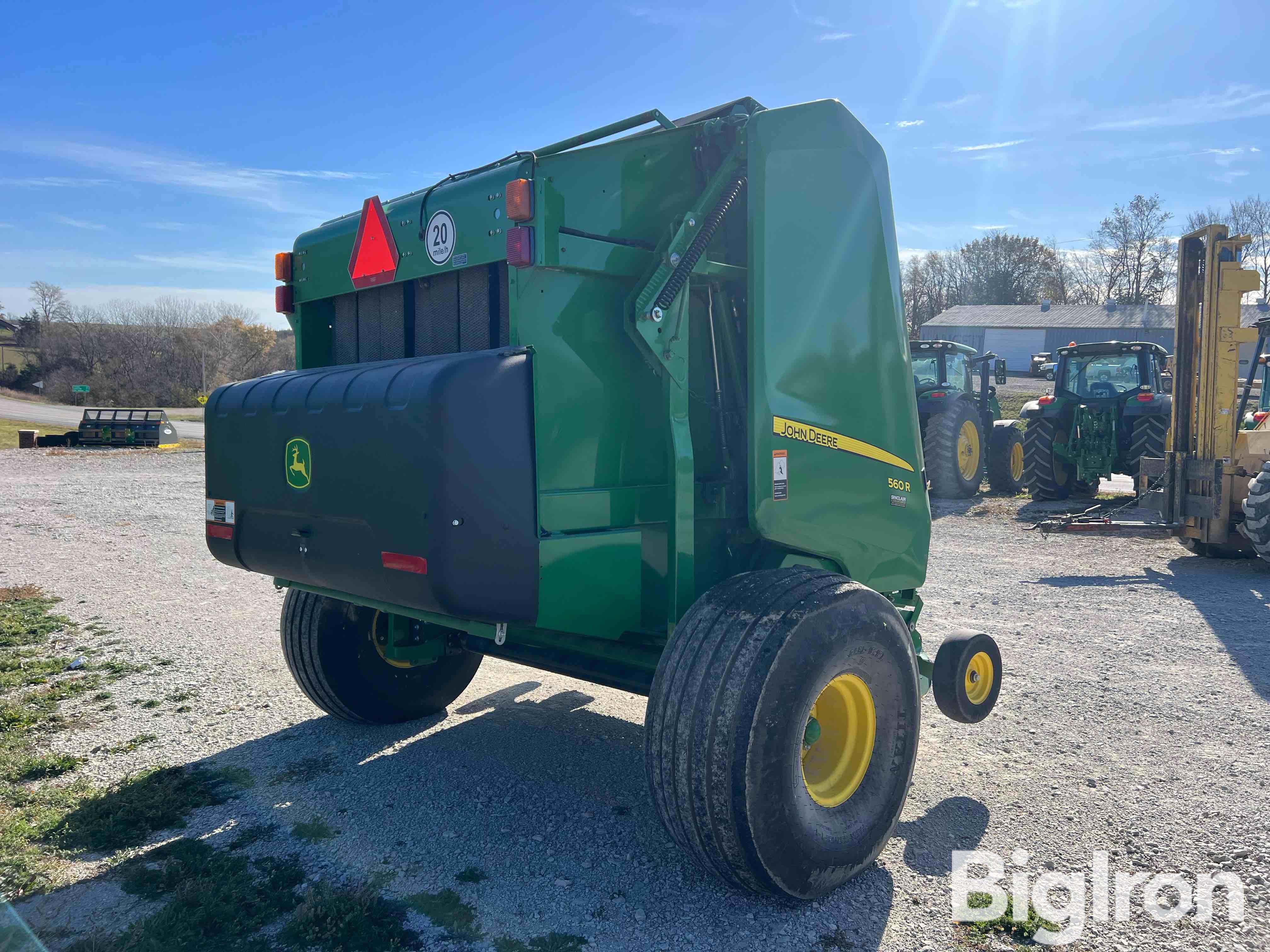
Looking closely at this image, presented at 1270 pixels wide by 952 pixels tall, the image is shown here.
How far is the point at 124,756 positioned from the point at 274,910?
1861 mm

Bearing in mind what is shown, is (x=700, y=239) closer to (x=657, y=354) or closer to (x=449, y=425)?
(x=657, y=354)

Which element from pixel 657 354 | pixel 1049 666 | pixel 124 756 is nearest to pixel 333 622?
pixel 124 756

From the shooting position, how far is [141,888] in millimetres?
3074

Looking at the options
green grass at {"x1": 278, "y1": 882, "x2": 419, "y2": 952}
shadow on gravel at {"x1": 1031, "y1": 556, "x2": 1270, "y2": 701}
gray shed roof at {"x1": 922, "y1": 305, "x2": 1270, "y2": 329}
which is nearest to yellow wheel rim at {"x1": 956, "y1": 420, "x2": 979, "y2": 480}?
shadow on gravel at {"x1": 1031, "y1": 556, "x2": 1270, "y2": 701}

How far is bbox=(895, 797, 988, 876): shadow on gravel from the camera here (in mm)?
3340

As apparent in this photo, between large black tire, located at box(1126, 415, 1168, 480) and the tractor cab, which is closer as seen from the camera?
large black tire, located at box(1126, 415, 1168, 480)

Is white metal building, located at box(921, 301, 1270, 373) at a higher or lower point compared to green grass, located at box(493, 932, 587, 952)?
higher

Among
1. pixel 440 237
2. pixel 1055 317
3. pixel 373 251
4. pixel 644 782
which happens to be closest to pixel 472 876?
pixel 644 782

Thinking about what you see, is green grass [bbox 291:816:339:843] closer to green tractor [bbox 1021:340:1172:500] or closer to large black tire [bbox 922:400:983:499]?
large black tire [bbox 922:400:983:499]

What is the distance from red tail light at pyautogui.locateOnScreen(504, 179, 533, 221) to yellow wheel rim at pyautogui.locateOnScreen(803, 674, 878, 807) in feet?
6.18

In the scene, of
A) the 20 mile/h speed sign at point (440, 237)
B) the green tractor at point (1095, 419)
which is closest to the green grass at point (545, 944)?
the 20 mile/h speed sign at point (440, 237)

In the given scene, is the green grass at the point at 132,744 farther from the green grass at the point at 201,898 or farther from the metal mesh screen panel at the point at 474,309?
the metal mesh screen panel at the point at 474,309

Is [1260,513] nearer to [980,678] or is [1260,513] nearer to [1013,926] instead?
[980,678]

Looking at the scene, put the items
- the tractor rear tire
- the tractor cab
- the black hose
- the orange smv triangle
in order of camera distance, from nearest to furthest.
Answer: the black hose → the orange smv triangle → the tractor rear tire → the tractor cab
